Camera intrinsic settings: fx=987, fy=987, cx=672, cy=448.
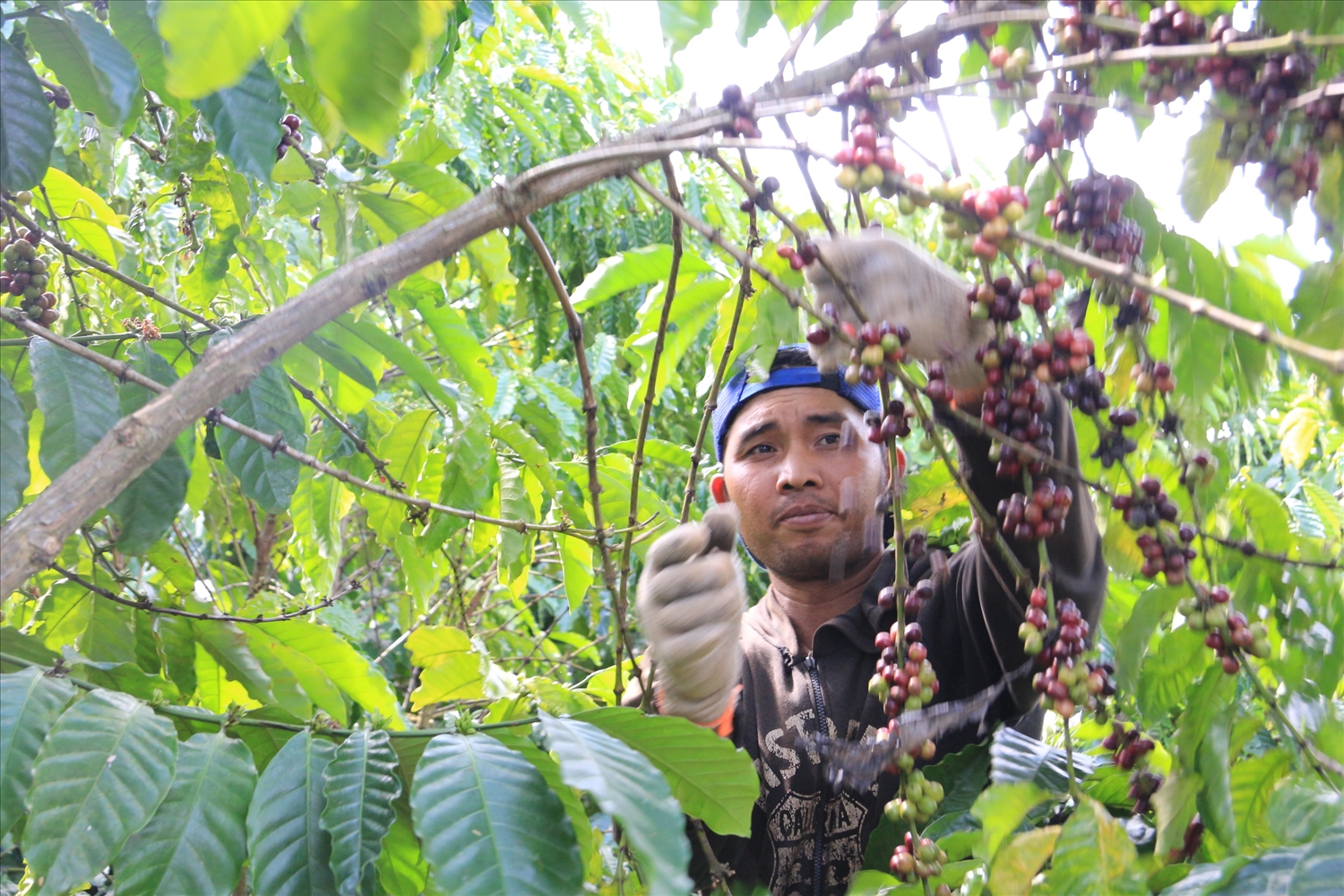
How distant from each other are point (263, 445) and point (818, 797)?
118 centimetres

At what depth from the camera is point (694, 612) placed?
1229 mm

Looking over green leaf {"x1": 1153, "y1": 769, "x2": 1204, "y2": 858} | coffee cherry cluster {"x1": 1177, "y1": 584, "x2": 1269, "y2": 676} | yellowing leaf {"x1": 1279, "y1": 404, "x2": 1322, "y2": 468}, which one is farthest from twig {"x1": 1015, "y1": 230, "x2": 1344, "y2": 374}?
yellowing leaf {"x1": 1279, "y1": 404, "x2": 1322, "y2": 468}

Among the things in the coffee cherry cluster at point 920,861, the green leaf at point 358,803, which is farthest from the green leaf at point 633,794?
the coffee cherry cluster at point 920,861

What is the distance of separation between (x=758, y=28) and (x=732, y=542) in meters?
0.65

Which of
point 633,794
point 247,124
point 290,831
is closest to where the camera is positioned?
→ point 633,794

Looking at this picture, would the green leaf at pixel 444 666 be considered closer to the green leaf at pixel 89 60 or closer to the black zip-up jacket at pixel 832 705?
the black zip-up jacket at pixel 832 705

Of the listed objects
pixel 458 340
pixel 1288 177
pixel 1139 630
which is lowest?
pixel 1139 630

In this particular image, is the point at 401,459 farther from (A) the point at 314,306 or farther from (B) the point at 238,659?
(A) the point at 314,306

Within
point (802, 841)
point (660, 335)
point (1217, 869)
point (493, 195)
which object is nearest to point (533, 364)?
point (802, 841)

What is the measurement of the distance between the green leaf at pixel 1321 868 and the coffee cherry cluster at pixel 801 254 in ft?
2.02

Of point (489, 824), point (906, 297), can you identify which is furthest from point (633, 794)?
point (906, 297)

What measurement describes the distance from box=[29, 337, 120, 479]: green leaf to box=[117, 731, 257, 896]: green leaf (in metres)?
0.36

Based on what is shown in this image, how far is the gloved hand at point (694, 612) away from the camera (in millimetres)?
1235

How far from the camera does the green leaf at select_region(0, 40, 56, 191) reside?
103 cm
